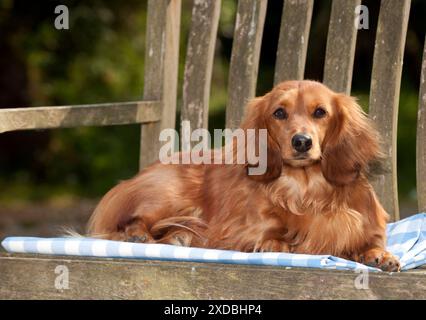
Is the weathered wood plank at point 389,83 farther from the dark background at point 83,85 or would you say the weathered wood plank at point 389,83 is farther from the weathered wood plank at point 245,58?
the dark background at point 83,85

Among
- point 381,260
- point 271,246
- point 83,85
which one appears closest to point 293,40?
point 271,246

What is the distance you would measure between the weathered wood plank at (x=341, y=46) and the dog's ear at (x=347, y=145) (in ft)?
1.31

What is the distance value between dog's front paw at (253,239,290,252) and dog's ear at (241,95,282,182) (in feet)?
0.71

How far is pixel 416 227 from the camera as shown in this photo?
10.3 ft

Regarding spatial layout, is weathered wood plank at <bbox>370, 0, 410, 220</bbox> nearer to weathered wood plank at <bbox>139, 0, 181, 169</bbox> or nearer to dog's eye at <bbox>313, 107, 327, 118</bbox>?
dog's eye at <bbox>313, 107, 327, 118</bbox>

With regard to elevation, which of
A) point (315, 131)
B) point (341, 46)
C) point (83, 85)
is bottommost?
point (83, 85)

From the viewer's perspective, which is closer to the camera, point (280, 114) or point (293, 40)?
point (280, 114)

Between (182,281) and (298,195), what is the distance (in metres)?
0.58

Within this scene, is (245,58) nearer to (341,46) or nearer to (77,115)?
(341,46)

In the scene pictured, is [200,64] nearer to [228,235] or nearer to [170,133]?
[170,133]

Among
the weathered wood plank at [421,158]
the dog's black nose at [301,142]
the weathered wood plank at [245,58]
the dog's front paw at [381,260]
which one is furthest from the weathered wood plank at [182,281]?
the weathered wood plank at [245,58]

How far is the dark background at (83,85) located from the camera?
796cm

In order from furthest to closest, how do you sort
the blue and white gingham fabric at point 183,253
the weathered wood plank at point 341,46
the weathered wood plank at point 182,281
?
1. the weathered wood plank at point 341,46
2. the blue and white gingham fabric at point 183,253
3. the weathered wood plank at point 182,281

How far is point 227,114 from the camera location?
3.59 metres
